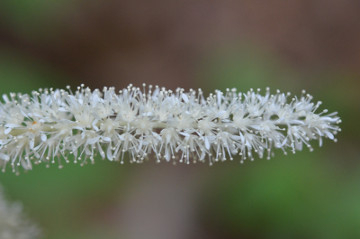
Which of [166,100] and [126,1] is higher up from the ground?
[126,1]

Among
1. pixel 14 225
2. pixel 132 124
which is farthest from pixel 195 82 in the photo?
pixel 132 124

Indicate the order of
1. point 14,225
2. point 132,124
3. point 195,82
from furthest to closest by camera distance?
point 195,82 → point 14,225 → point 132,124

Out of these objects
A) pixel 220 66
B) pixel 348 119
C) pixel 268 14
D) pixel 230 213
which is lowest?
pixel 230 213

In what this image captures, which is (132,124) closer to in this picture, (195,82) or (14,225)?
(14,225)

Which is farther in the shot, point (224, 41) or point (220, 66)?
point (224, 41)

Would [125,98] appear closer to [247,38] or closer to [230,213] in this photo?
[230,213]

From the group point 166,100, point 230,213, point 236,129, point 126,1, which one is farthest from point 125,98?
point 126,1

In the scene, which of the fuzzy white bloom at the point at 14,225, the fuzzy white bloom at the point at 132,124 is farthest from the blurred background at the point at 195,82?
the fuzzy white bloom at the point at 132,124

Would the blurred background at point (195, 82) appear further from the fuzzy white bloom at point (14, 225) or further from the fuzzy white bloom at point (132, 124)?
the fuzzy white bloom at point (132, 124)
